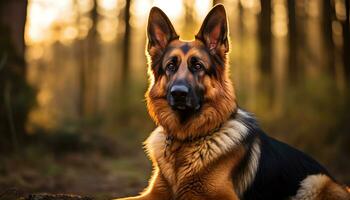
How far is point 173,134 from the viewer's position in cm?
617

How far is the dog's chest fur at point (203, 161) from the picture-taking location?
5.52 m

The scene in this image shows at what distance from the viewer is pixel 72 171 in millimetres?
11820

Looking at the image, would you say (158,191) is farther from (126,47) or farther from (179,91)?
(126,47)

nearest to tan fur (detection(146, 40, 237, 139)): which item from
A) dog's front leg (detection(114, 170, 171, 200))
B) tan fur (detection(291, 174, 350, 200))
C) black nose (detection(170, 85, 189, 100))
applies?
black nose (detection(170, 85, 189, 100))

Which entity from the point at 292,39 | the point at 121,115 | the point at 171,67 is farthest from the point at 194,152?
the point at 121,115

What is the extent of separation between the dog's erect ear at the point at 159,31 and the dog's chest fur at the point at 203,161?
4.16 feet

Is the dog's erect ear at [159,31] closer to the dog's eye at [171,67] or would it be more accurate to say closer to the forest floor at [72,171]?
the dog's eye at [171,67]

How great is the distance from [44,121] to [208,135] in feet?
25.9

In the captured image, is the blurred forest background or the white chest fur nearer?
the white chest fur

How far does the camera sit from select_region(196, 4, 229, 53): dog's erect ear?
6121mm

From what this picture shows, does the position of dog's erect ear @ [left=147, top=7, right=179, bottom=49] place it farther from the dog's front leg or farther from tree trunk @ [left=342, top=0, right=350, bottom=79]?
tree trunk @ [left=342, top=0, right=350, bottom=79]

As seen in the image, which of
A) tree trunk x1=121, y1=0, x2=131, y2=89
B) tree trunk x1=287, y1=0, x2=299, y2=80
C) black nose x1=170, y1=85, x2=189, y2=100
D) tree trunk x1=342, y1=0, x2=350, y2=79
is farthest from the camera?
tree trunk x1=121, y1=0, x2=131, y2=89

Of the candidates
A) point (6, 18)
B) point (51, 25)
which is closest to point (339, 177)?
point (6, 18)

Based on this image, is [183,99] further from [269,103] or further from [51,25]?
[51,25]
